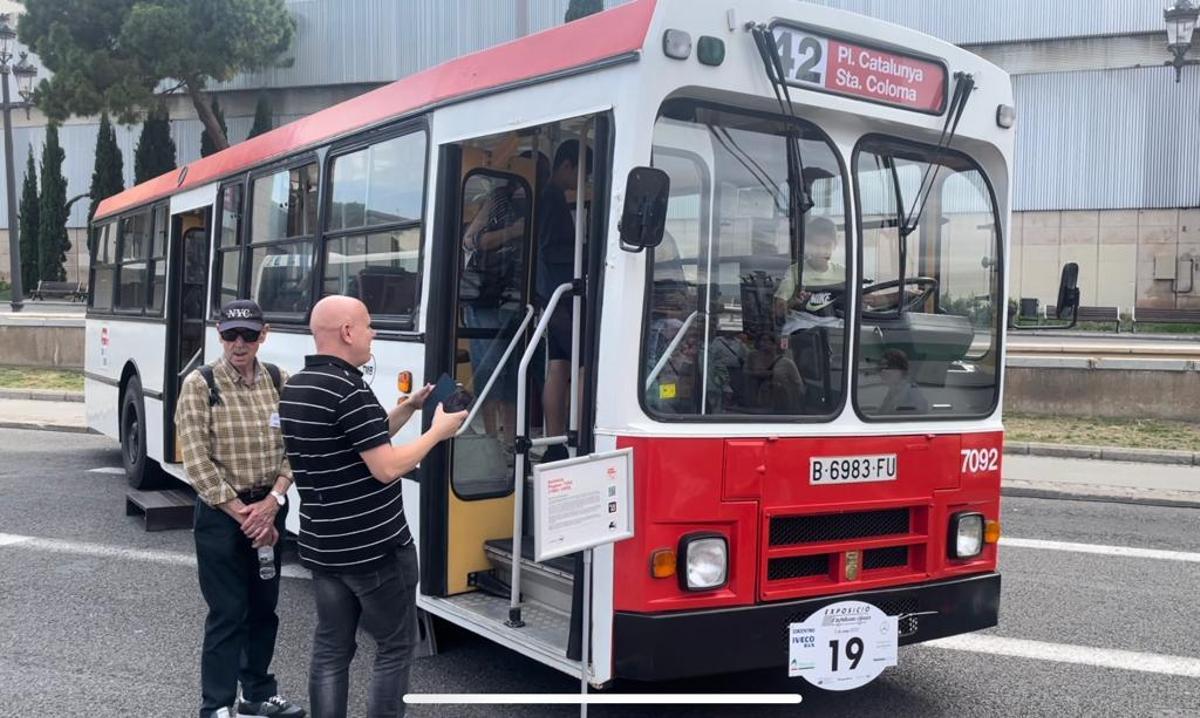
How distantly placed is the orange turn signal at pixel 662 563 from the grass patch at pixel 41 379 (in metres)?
15.6

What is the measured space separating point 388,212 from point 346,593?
7.91ft

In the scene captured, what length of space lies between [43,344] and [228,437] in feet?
57.7

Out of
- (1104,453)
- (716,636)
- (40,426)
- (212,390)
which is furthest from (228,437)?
(40,426)

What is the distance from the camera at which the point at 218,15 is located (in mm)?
36531

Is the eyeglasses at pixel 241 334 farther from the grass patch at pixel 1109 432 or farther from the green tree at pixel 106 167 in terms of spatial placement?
the green tree at pixel 106 167

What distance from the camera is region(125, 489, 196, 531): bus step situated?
874cm

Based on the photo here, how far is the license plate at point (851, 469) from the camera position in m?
4.62

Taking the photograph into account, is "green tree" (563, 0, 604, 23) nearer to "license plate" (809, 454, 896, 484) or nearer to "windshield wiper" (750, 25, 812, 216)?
"windshield wiper" (750, 25, 812, 216)

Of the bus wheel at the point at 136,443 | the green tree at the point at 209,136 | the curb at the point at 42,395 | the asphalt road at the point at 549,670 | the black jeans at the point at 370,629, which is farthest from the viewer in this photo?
the green tree at the point at 209,136

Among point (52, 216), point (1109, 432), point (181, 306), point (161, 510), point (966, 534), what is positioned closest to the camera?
point (966, 534)

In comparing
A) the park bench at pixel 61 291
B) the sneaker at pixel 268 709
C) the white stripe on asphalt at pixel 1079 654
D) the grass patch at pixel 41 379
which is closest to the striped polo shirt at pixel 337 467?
the sneaker at pixel 268 709

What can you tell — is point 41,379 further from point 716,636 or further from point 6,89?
point 716,636

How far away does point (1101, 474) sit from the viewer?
11.5 metres

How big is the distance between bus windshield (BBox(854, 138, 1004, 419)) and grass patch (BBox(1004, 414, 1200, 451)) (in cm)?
824
